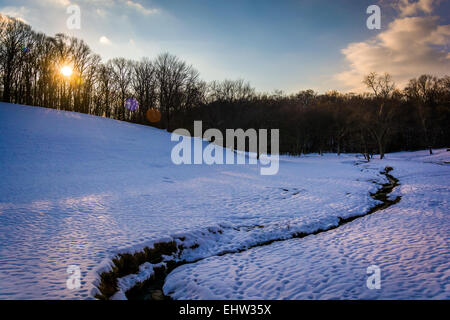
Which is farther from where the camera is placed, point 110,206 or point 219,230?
point 110,206

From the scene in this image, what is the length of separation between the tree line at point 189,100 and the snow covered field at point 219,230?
27055 millimetres

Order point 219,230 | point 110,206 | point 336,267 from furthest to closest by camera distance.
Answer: point 110,206, point 219,230, point 336,267

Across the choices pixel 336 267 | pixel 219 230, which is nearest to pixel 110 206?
pixel 219 230

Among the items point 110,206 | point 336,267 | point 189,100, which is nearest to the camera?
point 336,267

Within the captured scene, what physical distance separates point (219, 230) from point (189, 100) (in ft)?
139

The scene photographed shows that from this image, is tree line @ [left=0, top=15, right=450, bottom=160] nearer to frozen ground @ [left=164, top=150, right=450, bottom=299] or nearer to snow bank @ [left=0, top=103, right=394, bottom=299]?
snow bank @ [left=0, top=103, right=394, bottom=299]

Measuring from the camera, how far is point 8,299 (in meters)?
4.20

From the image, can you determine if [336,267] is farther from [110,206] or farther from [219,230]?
[110,206]

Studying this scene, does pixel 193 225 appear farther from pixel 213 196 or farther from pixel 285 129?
pixel 285 129

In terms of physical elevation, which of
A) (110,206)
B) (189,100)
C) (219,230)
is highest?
(189,100)

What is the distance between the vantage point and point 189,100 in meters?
48.2

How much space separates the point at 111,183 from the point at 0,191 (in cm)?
542

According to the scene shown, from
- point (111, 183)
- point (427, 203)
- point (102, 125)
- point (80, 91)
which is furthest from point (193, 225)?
point (80, 91)

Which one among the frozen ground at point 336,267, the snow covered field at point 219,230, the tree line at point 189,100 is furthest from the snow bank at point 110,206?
the tree line at point 189,100
